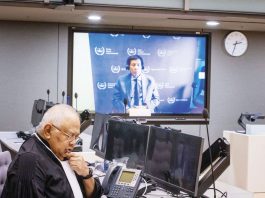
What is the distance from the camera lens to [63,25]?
6.81m

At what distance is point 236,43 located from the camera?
7.57m

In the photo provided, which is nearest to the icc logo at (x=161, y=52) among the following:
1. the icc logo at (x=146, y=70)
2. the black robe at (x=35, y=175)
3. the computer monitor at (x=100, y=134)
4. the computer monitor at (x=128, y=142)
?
the icc logo at (x=146, y=70)

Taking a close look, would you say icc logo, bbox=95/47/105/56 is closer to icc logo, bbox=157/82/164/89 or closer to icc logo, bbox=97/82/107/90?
icc logo, bbox=97/82/107/90

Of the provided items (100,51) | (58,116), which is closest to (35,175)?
(58,116)

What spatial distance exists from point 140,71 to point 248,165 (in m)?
3.16

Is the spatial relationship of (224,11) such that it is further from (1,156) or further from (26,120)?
(1,156)

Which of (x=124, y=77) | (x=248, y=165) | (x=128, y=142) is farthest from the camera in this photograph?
(x=124, y=77)

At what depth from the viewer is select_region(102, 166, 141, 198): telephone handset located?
9.48 ft

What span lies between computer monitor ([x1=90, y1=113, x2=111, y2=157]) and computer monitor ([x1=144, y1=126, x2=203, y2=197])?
0.91m

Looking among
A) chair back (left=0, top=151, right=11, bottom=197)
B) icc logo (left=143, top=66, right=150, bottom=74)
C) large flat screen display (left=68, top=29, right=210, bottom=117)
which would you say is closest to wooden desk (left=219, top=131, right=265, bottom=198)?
chair back (left=0, top=151, right=11, bottom=197)

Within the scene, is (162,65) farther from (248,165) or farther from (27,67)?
(248,165)

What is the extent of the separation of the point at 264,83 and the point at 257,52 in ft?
1.73

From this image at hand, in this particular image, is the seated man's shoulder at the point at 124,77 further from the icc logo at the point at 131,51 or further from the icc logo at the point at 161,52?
the icc logo at the point at 161,52

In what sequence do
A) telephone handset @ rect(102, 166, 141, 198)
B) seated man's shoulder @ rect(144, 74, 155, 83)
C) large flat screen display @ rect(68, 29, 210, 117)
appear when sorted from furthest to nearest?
seated man's shoulder @ rect(144, 74, 155, 83), large flat screen display @ rect(68, 29, 210, 117), telephone handset @ rect(102, 166, 141, 198)
